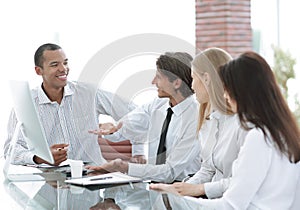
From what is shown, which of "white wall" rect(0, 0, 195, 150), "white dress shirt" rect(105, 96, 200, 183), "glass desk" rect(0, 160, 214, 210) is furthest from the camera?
"white wall" rect(0, 0, 195, 150)

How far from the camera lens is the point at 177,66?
106 inches

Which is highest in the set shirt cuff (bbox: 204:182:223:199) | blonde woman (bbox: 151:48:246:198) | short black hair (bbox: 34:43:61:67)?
short black hair (bbox: 34:43:61:67)

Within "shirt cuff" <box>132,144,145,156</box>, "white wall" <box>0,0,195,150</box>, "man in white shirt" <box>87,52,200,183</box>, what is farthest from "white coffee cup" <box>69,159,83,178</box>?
"white wall" <box>0,0,195,150</box>

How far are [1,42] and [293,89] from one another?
236 centimetres

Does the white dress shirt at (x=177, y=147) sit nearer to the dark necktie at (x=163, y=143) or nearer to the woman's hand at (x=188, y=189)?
the dark necktie at (x=163, y=143)

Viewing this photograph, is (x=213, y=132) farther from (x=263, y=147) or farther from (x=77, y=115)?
(x=77, y=115)

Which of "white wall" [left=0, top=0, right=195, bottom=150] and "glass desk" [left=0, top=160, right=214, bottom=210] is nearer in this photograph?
"glass desk" [left=0, top=160, right=214, bottom=210]

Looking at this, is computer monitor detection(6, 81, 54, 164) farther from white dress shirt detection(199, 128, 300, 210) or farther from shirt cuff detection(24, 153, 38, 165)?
white dress shirt detection(199, 128, 300, 210)

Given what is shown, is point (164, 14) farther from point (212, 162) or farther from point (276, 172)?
point (276, 172)

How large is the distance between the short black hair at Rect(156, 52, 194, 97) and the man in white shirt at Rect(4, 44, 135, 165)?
0.61 m

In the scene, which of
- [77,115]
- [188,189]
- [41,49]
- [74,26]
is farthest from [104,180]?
[74,26]

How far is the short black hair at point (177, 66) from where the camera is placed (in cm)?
268

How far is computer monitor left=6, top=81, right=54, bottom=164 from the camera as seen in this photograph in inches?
93.4

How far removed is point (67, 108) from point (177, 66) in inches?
31.5
